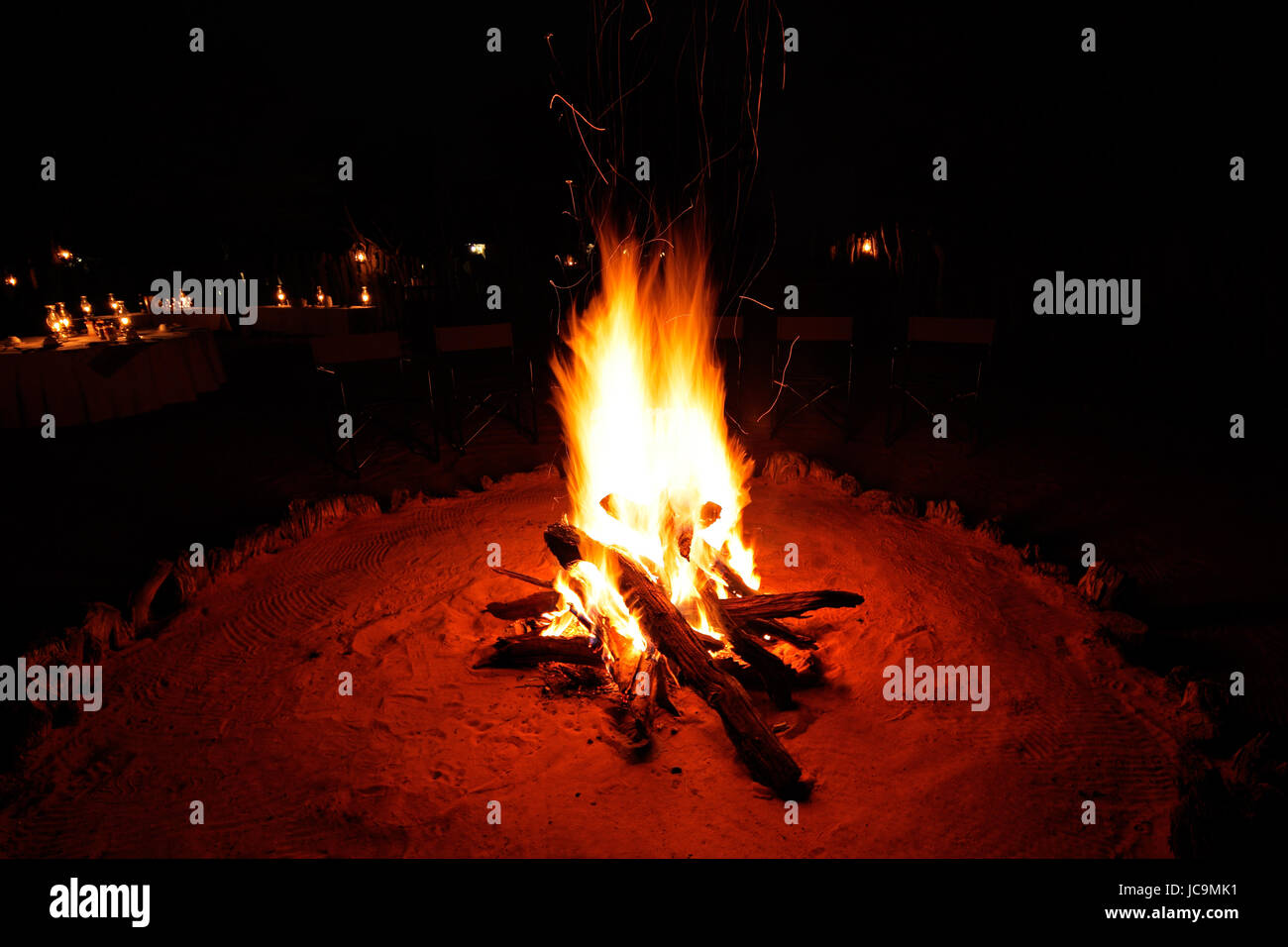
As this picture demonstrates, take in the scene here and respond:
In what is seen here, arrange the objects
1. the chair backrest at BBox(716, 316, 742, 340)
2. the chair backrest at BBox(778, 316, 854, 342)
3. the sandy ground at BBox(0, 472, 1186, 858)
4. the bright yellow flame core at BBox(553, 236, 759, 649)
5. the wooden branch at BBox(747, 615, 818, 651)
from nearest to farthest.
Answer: the sandy ground at BBox(0, 472, 1186, 858), the wooden branch at BBox(747, 615, 818, 651), the bright yellow flame core at BBox(553, 236, 759, 649), the chair backrest at BBox(778, 316, 854, 342), the chair backrest at BBox(716, 316, 742, 340)

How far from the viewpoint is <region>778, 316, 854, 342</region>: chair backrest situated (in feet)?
22.8

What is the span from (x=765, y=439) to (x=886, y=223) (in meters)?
12.4

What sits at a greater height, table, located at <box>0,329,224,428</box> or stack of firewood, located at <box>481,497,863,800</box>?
table, located at <box>0,329,224,428</box>

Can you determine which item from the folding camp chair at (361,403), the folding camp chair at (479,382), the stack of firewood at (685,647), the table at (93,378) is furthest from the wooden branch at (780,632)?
the table at (93,378)

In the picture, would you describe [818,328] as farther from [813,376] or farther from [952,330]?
[813,376]

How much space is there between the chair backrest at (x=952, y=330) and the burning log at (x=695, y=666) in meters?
4.27

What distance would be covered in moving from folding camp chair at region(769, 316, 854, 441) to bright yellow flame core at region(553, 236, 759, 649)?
96 cm

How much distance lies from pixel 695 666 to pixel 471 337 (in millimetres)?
4994

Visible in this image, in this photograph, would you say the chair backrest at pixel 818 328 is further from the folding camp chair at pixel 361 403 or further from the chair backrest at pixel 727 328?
the folding camp chair at pixel 361 403

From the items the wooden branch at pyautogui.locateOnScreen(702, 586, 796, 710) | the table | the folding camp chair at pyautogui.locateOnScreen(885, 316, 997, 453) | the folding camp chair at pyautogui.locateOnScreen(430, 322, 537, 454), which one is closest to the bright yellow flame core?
the wooden branch at pyautogui.locateOnScreen(702, 586, 796, 710)

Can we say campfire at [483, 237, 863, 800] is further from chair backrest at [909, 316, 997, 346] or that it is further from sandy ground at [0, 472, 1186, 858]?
chair backrest at [909, 316, 997, 346]

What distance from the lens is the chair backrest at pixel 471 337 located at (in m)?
6.67

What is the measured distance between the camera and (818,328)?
7000 mm
